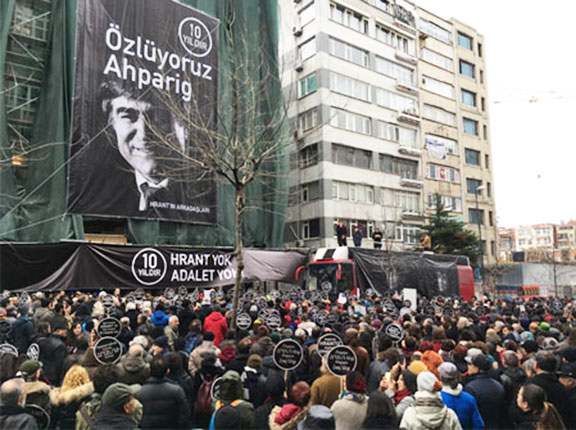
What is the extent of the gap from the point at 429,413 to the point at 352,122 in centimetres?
3719

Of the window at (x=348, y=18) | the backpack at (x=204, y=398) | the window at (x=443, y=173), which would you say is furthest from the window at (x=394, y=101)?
the backpack at (x=204, y=398)

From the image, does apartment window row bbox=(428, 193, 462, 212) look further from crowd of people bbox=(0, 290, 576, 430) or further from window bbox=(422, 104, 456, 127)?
crowd of people bbox=(0, 290, 576, 430)

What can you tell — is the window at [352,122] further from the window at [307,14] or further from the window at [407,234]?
the window at [407,234]

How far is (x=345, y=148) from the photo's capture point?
3928 cm

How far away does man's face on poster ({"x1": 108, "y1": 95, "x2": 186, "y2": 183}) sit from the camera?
23.0m

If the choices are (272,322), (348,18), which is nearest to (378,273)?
(272,322)

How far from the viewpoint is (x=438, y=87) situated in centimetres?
4928

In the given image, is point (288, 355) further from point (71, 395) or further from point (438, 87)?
point (438, 87)

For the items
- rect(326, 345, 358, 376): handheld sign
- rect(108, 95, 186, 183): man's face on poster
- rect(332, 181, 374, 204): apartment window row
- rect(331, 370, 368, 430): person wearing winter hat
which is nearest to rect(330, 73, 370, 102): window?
rect(332, 181, 374, 204): apartment window row

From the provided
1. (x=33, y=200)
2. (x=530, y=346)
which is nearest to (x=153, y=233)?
(x=33, y=200)

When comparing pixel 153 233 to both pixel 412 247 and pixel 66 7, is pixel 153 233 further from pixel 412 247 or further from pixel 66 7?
pixel 412 247

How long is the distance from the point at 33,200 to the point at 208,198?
8.94m

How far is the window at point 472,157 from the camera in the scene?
51.3 metres

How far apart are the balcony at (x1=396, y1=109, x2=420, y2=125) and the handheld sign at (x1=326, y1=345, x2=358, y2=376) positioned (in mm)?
40608
